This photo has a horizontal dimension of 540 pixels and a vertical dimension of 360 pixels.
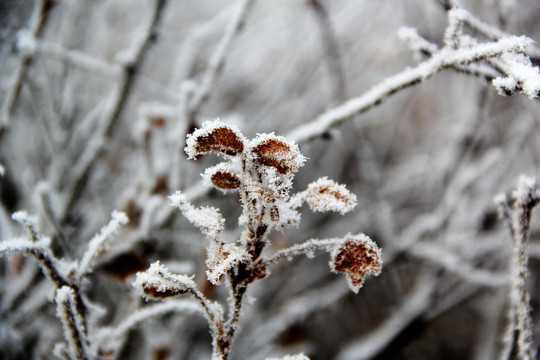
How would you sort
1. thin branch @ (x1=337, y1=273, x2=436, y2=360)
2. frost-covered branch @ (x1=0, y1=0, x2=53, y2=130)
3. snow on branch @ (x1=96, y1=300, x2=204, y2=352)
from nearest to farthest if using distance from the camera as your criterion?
snow on branch @ (x1=96, y1=300, x2=204, y2=352) → frost-covered branch @ (x1=0, y1=0, x2=53, y2=130) → thin branch @ (x1=337, y1=273, x2=436, y2=360)

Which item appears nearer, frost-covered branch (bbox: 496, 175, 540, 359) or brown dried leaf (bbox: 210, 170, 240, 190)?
brown dried leaf (bbox: 210, 170, 240, 190)

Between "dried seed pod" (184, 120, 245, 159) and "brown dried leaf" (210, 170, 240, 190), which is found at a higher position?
"dried seed pod" (184, 120, 245, 159)

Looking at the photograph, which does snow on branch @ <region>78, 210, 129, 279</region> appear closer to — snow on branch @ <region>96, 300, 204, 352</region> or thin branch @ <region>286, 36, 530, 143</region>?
snow on branch @ <region>96, 300, 204, 352</region>

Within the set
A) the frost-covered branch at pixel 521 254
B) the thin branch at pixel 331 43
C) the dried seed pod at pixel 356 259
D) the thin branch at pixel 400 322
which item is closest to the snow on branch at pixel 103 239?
the dried seed pod at pixel 356 259

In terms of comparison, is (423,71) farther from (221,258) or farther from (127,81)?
(127,81)

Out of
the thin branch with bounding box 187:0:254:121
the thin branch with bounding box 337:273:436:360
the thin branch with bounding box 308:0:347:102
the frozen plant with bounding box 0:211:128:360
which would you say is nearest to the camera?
the frozen plant with bounding box 0:211:128:360

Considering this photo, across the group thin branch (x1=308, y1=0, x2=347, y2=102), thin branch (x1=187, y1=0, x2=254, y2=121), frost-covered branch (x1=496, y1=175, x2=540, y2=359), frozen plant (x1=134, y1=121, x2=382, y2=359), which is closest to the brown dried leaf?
frozen plant (x1=134, y1=121, x2=382, y2=359)

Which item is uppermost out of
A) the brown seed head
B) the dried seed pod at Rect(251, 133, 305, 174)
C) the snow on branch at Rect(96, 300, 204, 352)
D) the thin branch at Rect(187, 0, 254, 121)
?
the thin branch at Rect(187, 0, 254, 121)
